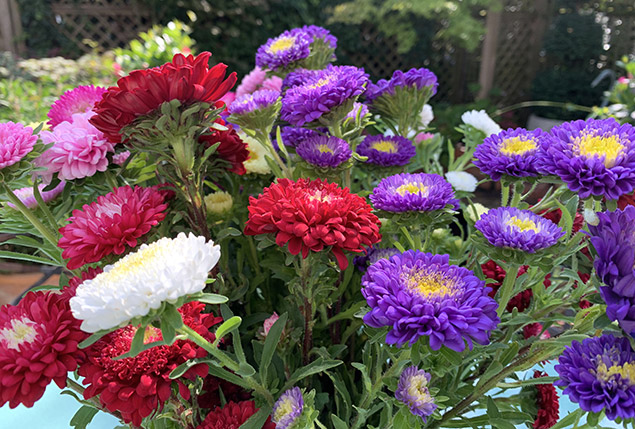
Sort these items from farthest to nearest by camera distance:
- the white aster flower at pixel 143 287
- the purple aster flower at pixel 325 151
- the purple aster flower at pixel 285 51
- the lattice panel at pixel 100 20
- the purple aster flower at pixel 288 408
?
the lattice panel at pixel 100 20
the purple aster flower at pixel 285 51
the purple aster flower at pixel 325 151
the purple aster flower at pixel 288 408
the white aster flower at pixel 143 287

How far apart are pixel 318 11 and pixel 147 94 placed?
4.51m

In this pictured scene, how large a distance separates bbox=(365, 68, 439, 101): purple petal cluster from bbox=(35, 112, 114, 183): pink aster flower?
0.30m

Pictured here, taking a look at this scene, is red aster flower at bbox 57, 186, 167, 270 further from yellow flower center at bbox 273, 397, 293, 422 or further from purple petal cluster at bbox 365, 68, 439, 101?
purple petal cluster at bbox 365, 68, 439, 101

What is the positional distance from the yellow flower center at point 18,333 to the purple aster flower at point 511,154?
1.26ft

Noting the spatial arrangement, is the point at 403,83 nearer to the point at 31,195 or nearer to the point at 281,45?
the point at 281,45

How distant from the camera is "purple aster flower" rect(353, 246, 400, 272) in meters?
0.47

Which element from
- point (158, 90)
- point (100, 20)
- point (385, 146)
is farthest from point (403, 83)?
point (100, 20)

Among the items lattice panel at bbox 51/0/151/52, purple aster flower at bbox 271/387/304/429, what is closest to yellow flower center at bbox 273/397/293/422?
purple aster flower at bbox 271/387/304/429

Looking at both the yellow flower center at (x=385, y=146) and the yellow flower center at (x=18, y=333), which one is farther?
the yellow flower center at (x=385, y=146)

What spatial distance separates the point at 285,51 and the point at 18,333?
0.43m

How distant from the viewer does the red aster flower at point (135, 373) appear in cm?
33

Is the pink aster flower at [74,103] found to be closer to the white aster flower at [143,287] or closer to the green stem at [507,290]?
the white aster flower at [143,287]

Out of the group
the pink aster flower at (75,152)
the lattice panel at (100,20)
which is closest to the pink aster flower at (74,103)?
the pink aster flower at (75,152)

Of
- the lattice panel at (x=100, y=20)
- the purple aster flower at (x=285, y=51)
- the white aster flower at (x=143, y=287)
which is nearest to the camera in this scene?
the white aster flower at (x=143, y=287)
